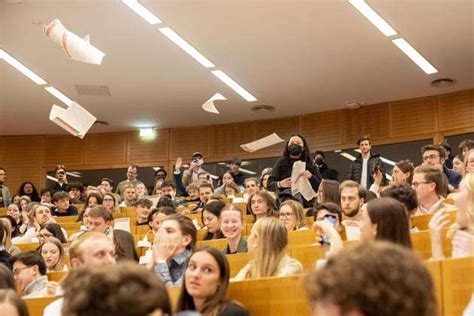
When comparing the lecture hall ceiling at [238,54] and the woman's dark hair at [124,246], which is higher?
the lecture hall ceiling at [238,54]

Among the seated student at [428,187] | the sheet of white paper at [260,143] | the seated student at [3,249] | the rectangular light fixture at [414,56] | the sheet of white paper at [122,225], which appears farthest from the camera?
the sheet of white paper at [260,143]

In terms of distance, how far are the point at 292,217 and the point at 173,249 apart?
1351 millimetres

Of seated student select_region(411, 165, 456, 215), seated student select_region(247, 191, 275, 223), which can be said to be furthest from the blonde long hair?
seated student select_region(247, 191, 275, 223)

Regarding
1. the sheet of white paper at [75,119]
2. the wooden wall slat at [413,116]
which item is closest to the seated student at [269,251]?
the sheet of white paper at [75,119]

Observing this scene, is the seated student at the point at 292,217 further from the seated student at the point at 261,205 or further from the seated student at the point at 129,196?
the seated student at the point at 129,196

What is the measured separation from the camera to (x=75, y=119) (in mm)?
7652

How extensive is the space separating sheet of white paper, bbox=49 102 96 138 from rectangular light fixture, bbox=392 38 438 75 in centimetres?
357

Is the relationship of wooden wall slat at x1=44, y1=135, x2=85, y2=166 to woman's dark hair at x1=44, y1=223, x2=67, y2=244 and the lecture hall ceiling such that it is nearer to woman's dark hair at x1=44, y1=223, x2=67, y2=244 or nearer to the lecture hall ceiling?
the lecture hall ceiling

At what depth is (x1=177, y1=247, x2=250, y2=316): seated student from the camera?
263 cm

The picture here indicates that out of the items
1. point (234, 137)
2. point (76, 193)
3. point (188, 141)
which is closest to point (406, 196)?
point (76, 193)

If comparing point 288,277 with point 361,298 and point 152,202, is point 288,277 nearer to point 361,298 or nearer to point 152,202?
point 361,298

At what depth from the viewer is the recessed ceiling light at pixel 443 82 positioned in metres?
9.43

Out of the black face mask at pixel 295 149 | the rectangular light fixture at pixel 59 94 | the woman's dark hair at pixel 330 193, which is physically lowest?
the woman's dark hair at pixel 330 193

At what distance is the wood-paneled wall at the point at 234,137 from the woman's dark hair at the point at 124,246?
→ 23.5 feet
